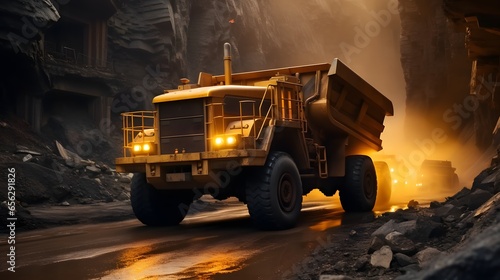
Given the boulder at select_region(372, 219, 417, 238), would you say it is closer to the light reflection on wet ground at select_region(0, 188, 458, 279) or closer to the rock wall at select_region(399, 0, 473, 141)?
the light reflection on wet ground at select_region(0, 188, 458, 279)

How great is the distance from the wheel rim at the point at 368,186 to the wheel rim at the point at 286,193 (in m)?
3.12

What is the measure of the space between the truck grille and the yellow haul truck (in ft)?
0.05

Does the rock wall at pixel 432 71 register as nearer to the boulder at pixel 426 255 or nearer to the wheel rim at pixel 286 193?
the wheel rim at pixel 286 193

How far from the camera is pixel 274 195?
7496 millimetres

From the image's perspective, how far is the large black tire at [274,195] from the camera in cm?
745

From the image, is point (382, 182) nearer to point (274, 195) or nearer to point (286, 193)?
point (286, 193)

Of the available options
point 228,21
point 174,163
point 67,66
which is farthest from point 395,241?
point 228,21

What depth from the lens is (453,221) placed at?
21.1 feet

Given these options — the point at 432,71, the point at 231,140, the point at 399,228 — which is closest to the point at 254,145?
the point at 231,140

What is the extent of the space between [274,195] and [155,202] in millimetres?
2554

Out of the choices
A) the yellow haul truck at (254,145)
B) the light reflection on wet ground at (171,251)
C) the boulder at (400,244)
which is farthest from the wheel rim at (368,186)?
the boulder at (400,244)

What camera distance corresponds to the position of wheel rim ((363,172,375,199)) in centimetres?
1068

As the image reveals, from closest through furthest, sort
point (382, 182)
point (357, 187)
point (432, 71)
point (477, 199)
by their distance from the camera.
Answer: point (477, 199) < point (357, 187) < point (382, 182) < point (432, 71)

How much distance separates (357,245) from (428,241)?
0.81 m
